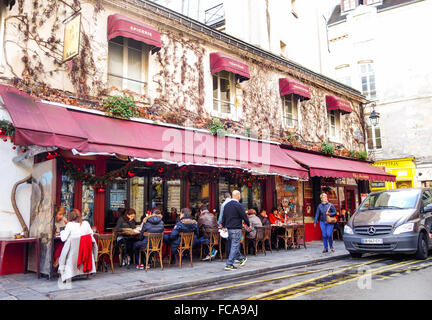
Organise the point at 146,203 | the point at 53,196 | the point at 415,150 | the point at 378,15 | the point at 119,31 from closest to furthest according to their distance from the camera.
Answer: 1. the point at 53,196
2. the point at 119,31
3. the point at 146,203
4. the point at 415,150
5. the point at 378,15

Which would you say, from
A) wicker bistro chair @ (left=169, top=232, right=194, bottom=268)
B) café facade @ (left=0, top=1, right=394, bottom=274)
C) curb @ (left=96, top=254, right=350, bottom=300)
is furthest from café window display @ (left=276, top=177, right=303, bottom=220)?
wicker bistro chair @ (left=169, top=232, right=194, bottom=268)

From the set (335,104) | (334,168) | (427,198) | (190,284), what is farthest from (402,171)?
(190,284)

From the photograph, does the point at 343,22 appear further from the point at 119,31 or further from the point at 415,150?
the point at 119,31

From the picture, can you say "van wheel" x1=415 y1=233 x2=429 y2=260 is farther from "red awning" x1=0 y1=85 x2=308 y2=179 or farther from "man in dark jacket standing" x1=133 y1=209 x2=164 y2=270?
Result: "man in dark jacket standing" x1=133 y1=209 x2=164 y2=270

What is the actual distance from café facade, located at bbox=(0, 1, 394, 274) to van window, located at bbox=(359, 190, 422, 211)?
7.83 ft

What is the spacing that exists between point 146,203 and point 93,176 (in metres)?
1.82

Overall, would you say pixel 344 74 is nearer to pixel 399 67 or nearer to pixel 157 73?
pixel 399 67

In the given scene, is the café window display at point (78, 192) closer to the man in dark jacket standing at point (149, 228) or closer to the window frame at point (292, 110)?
the man in dark jacket standing at point (149, 228)

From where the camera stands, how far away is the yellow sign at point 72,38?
25.0 feet

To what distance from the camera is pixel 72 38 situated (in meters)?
7.84

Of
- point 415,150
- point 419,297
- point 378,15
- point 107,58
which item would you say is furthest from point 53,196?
point 378,15

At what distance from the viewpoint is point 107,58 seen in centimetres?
938

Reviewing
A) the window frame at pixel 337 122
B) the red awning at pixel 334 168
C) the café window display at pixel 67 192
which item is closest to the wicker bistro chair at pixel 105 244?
the café window display at pixel 67 192

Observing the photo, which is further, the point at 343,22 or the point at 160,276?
the point at 343,22
